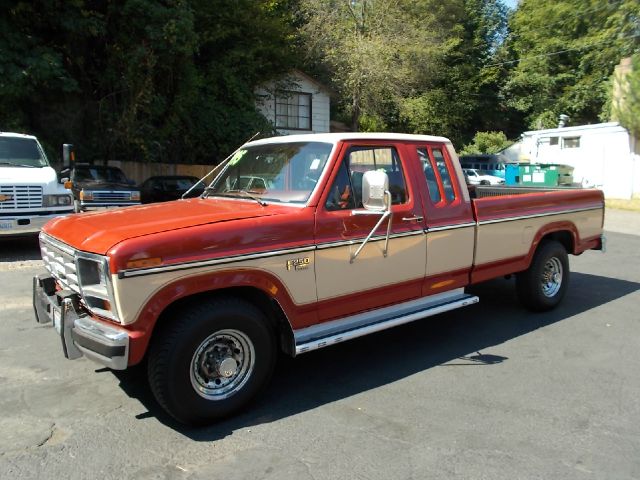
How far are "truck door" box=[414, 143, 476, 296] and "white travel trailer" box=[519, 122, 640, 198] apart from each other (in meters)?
18.7

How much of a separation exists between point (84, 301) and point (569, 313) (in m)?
5.20

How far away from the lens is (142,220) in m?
3.89

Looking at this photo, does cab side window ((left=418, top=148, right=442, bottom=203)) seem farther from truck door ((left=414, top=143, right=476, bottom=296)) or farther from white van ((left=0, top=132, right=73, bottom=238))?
white van ((left=0, top=132, right=73, bottom=238))

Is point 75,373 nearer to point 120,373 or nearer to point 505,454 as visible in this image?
point 120,373

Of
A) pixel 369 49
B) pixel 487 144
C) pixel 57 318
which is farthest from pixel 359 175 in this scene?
pixel 487 144

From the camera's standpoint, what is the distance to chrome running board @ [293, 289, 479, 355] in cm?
409

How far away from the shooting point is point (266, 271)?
384cm

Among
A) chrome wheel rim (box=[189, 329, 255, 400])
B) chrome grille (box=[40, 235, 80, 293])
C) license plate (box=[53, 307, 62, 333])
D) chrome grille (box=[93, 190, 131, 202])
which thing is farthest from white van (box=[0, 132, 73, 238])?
chrome wheel rim (box=[189, 329, 255, 400])

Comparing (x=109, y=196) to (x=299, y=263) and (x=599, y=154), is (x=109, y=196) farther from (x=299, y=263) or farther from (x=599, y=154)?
(x=599, y=154)

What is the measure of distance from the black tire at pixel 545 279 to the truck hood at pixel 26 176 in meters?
7.97

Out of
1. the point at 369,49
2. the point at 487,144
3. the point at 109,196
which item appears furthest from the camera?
the point at 487,144

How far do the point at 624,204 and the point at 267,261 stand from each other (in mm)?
21795

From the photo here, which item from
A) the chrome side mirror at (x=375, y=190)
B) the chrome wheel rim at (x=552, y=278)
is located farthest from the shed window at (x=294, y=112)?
the chrome side mirror at (x=375, y=190)

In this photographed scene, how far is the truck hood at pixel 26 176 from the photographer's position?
Result: 9.33 m
